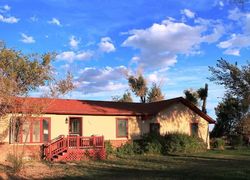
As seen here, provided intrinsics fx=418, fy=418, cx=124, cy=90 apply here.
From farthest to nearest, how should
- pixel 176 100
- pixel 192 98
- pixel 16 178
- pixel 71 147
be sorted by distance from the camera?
pixel 192 98, pixel 176 100, pixel 71 147, pixel 16 178

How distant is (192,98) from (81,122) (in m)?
19.8

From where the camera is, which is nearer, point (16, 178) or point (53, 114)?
point (16, 178)

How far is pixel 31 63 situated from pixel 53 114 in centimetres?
613

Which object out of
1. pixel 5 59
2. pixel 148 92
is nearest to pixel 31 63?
pixel 5 59

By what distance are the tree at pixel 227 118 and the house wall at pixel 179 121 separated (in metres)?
6.02

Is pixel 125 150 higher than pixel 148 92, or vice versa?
pixel 148 92

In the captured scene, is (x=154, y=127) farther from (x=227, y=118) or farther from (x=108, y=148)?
(x=227, y=118)

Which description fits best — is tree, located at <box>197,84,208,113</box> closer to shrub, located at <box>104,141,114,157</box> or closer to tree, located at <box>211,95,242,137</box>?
tree, located at <box>211,95,242,137</box>

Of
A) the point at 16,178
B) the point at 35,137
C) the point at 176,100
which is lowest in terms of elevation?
the point at 16,178

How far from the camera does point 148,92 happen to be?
54375 millimetres

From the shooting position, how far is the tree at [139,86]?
5388 cm

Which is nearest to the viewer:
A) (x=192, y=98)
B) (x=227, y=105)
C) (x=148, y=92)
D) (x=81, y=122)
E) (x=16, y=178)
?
(x=16, y=178)

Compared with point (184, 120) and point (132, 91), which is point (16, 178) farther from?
point (132, 91)

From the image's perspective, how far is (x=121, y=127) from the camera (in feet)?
96.9
